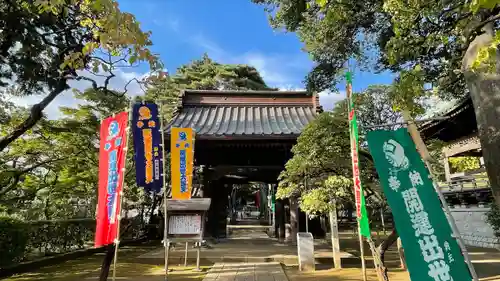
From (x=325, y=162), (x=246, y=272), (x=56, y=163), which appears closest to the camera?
(x=325, y=162)

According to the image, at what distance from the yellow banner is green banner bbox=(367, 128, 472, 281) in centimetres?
533

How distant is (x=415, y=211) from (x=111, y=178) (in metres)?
4.18

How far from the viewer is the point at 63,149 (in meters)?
10.5

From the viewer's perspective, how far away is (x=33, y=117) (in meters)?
6.84

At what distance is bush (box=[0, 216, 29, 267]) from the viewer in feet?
24.8

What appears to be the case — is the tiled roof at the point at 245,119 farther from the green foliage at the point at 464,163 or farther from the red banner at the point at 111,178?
the green foliage at the point at 464,163

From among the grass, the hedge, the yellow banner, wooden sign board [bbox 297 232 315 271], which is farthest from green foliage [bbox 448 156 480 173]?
the hedge

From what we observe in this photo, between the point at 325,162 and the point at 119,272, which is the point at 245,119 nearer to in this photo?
the point at 325,162

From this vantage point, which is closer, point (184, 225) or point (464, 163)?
point (184, 225)

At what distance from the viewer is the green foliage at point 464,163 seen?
16.5m

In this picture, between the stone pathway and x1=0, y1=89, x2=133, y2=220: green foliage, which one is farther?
x1=0, y1=89, x2=133, y2=220: green foliage

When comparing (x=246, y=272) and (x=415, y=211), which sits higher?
(x=415, y=211)

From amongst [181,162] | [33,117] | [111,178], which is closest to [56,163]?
[33,117]

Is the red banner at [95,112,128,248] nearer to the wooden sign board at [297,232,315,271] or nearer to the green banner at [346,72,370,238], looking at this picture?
the green banner at [346,72,370,238]
